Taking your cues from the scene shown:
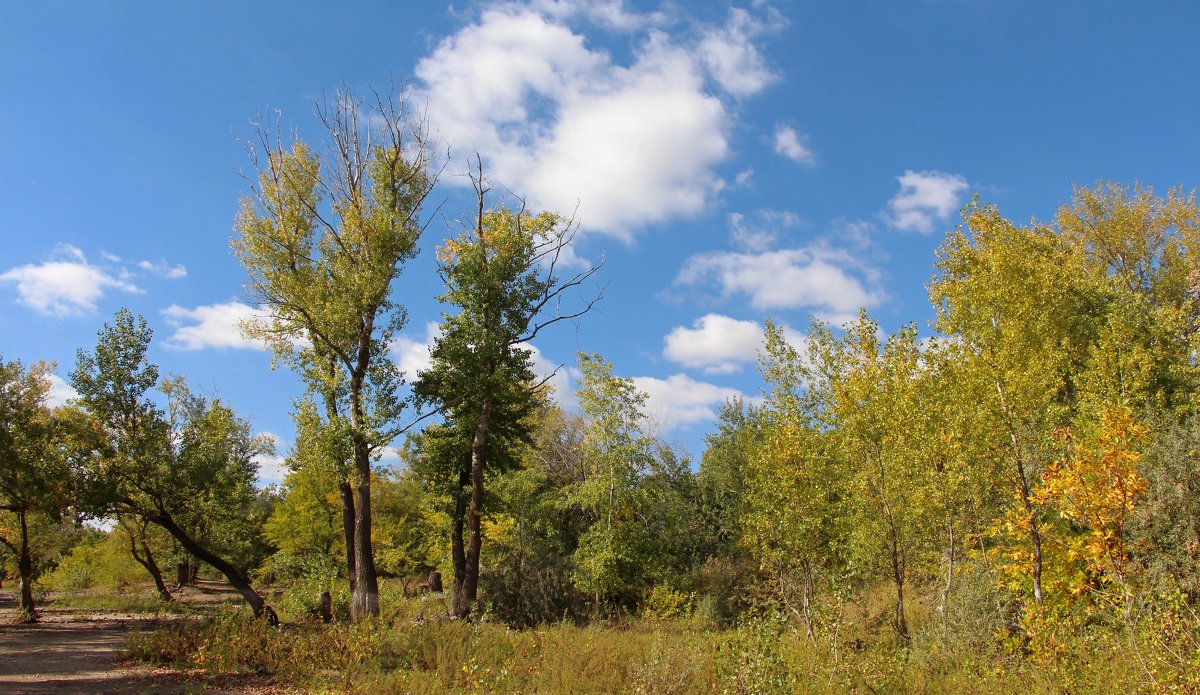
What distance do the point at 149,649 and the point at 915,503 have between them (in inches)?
600

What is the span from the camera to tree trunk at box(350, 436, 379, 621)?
1572 centimetres

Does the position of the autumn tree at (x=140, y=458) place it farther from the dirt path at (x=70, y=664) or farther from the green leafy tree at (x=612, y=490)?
the green leafy tree at (x=612, y=490)

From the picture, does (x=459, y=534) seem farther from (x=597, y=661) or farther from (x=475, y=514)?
(x=597, y=661)

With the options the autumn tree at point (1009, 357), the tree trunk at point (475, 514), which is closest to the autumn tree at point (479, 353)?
the tree trunk at point (475, 514)

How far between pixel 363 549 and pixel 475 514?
3097mm

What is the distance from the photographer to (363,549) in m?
16.2

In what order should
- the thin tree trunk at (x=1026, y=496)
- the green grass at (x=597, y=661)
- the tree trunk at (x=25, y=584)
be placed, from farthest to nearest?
1. the tree trunk at (x=25, y=584)
2. the thin tree trunk at (x=1026, y=496)
3. the green grass at (x=597, y=661)

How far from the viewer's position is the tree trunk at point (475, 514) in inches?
698

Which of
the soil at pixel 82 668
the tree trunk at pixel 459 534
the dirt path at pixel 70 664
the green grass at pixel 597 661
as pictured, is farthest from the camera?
the tree trunk at pixel 459 534

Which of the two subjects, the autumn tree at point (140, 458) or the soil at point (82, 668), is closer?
the soil at point (82, 668)

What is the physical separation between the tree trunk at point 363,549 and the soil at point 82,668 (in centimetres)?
428

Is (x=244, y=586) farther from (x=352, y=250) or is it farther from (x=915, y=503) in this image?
(x=915, y=503)

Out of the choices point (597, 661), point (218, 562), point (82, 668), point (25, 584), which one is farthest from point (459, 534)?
point (25, 584)

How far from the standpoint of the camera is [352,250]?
59.0ft
